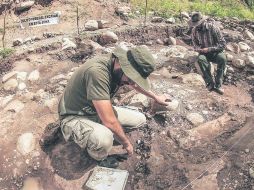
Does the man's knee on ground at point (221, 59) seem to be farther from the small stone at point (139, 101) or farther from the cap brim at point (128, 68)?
the cap brim at point (128, 68)

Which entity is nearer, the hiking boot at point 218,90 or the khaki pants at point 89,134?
the khaki pants at point 89,134

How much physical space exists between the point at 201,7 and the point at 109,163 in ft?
23.2

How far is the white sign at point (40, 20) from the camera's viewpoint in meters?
8.35

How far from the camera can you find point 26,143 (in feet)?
17.8

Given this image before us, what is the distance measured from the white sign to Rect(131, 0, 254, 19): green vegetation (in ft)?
7.92

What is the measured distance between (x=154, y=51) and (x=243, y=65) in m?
1.85

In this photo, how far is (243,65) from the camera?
25.6ft

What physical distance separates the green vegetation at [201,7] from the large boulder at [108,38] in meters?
1.93

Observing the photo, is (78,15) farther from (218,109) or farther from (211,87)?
(218,109)

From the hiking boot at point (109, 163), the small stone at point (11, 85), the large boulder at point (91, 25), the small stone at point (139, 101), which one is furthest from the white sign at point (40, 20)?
the hiking boot at point (109, 163)

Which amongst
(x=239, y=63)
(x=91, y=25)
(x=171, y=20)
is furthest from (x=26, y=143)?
(x=171, y=20)

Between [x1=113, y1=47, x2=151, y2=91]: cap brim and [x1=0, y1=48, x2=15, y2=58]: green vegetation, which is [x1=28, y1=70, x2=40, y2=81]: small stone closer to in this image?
[x1=0, y1=48, x2=15, y2=58]: green vegetation

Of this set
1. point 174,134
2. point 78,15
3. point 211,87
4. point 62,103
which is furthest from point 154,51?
point 62,103

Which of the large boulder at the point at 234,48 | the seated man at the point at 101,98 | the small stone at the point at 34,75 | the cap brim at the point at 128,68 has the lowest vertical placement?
the small stone at the point at 34,75
